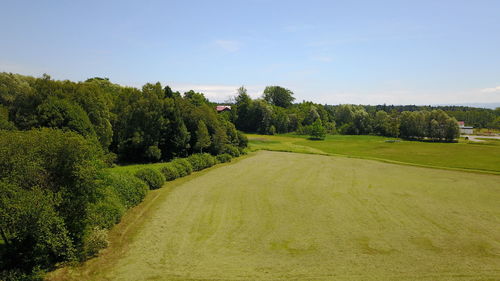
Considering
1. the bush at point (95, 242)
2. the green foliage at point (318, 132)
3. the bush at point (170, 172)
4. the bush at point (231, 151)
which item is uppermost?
the green foliage at point (318, 132)

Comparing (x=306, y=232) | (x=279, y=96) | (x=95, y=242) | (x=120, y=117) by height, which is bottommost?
(x=306, y=232)

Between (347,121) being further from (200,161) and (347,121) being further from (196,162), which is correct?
(196,162)

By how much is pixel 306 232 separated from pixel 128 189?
1532 centimetres

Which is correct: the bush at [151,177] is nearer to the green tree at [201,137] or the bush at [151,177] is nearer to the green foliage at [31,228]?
the green foliage at [31,228]

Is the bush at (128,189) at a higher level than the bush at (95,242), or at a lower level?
higher

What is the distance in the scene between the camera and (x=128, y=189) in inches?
1041

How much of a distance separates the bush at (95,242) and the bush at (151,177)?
12808 mm

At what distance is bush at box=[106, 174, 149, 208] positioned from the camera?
82.7 ft

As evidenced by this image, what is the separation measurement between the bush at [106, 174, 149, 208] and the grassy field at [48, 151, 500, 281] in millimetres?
1049

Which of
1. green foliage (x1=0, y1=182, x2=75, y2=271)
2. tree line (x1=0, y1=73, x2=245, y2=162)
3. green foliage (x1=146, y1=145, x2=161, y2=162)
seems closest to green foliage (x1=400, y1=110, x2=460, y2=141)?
tree line (x1=0, y1=73, x2=245, y2=162)

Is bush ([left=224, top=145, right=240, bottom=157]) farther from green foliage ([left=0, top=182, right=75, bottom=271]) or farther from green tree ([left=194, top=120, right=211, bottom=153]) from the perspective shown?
green foliage ([left=0, top=182, right=75, bottom=271])

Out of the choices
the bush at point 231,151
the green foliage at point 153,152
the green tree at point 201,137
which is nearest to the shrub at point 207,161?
the green tree at point 201,137

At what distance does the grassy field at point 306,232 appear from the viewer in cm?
1670

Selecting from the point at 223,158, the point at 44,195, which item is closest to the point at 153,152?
the point at 223,158
